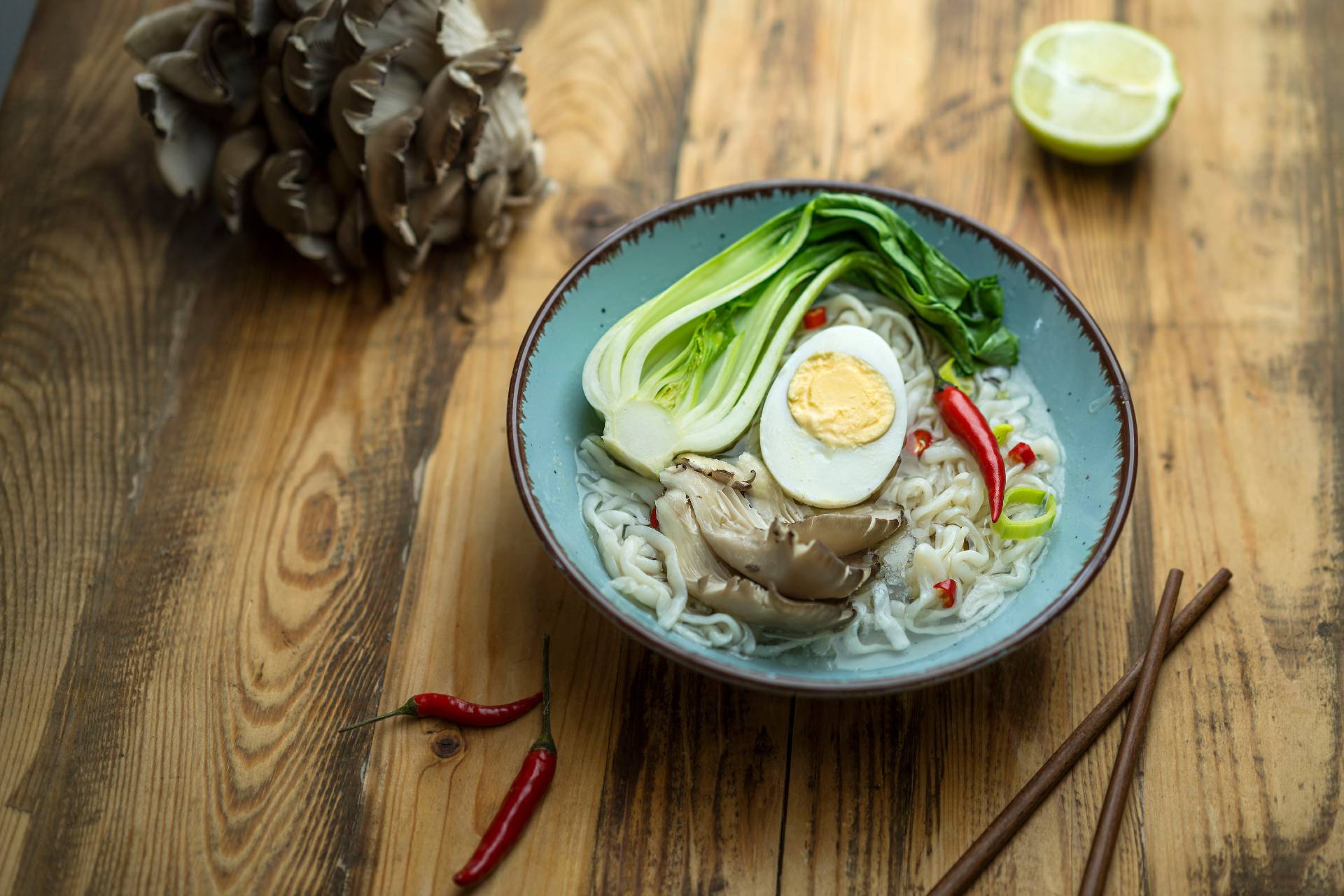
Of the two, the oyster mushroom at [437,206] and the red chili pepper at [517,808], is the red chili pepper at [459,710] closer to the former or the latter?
the red chili pepper at [517,808]

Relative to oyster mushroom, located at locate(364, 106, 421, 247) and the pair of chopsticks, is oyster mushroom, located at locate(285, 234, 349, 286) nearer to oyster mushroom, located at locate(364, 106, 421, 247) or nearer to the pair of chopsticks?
oyster mushroom, located at locate(364, 106, 421, 247)

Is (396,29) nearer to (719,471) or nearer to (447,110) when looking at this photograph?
(447,110)

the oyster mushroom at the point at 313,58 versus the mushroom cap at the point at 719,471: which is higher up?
the oyster mushroom at the point at 313,58

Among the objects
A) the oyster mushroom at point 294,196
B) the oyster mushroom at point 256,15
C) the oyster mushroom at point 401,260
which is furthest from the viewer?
the oyster mushroom at point 401,260

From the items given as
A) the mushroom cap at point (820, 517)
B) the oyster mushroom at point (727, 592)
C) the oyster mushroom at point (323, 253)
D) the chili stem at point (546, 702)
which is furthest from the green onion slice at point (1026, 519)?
the oyster mushroom at point (323, 253)

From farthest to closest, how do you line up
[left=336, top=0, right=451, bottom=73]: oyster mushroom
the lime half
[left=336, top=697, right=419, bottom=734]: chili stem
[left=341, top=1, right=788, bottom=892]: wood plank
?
1. the lime half
2. [left=336, top=0, right=451, bottom=73]: oyster mushroom
3. [left=336, top=697, right=419, bottom=734]: chili stem
4. [left=341, top=1, right=788, bottom=892]: wood plank

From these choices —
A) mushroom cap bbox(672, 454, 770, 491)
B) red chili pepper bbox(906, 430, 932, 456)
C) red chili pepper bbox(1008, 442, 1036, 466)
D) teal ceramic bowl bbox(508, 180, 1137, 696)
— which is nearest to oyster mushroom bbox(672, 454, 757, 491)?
mushroom cap bbox(672, 454, 770, 491)

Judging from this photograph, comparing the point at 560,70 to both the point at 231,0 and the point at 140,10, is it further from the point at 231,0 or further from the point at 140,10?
the point at 140,10
